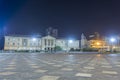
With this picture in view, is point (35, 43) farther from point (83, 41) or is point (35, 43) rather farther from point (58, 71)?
point (58, 71)

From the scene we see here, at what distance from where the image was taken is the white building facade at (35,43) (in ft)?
283

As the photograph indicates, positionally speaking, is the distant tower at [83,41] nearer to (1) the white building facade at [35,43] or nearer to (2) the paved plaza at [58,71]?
(1) the white building facade at [35,43]

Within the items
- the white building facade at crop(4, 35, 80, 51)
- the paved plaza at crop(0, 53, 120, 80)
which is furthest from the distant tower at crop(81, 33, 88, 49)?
the paved plaza at crop(0, 53, 120, 80)

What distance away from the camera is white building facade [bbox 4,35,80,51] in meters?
86.3

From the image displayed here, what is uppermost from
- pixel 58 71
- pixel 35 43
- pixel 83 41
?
pixel 83 41

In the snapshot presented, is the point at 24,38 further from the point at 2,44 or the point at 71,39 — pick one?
the point at 71,39

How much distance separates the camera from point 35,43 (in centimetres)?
9319

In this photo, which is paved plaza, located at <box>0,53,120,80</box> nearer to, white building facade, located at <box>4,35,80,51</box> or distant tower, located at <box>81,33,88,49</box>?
white building facade, located at <box>4,35,80,51</box>

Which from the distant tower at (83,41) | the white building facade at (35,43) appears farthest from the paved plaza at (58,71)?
the distant tower at (83,41)

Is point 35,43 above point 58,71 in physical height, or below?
above

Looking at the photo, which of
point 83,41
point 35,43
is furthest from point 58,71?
Result: point 83,41

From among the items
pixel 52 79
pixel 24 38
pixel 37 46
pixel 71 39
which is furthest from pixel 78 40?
pixel 52 79

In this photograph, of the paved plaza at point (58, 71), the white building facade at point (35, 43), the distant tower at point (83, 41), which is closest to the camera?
the paved plaza at point (58, 71)

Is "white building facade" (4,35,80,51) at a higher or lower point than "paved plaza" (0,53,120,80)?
higher
